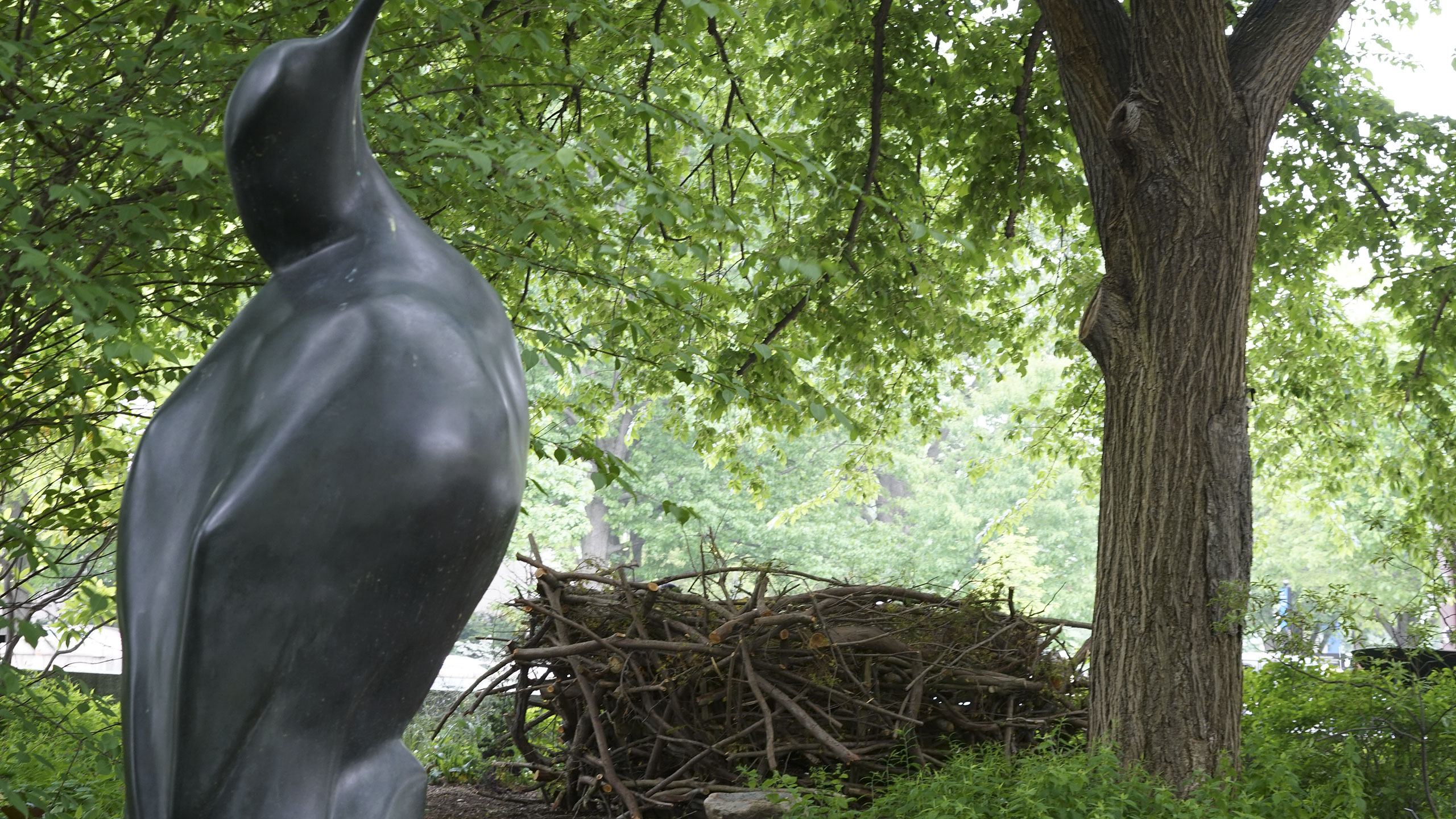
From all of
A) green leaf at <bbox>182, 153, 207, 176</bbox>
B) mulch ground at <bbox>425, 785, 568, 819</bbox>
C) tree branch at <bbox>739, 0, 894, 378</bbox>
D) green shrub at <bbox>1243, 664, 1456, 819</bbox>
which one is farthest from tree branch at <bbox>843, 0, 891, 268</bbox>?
green leaf at <bbox>182, 153, 207, 176</bbox>

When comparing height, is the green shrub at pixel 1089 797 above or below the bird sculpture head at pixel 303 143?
below

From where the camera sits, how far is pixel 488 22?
4316mm

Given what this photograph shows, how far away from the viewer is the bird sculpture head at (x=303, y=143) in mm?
1294

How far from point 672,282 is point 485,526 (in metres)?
2.90

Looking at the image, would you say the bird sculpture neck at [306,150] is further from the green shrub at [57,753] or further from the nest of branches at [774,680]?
the nest of branches at [774,680]

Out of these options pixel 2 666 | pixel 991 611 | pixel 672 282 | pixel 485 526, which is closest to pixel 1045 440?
pixel 991 611

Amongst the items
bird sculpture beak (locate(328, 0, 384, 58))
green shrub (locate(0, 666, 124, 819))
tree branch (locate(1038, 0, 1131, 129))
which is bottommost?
green shrub (locate(0, 666, 124, 819))

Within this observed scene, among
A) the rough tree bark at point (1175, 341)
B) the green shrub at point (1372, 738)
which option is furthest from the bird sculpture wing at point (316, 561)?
the green shrub at point (1372, 738)

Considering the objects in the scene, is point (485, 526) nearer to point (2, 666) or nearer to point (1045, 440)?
point (2, 666)

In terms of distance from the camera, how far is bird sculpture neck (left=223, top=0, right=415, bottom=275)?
1.29 meters

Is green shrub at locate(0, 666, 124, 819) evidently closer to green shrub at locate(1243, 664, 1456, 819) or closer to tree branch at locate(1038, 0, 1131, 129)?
green shrub at locate(1243, 664, 1456, 819)

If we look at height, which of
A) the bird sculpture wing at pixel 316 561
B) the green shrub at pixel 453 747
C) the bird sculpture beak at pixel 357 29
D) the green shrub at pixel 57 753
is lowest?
the green shrub at pixel 453 747

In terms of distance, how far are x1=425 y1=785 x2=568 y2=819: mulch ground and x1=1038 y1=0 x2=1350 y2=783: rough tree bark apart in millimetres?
3947

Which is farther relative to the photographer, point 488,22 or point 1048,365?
point 1048,365
